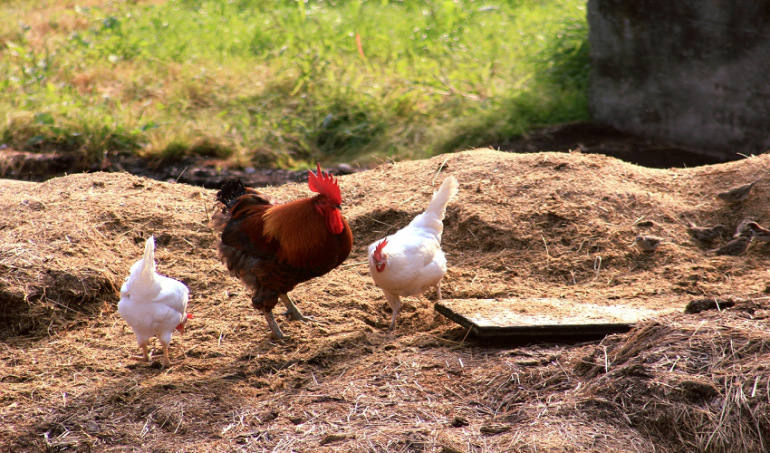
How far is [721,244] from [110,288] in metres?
4.17

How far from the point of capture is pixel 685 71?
7.04 meters

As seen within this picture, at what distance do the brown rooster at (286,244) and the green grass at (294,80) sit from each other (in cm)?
345

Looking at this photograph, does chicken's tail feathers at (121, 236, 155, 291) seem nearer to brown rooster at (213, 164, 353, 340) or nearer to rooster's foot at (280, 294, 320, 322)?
brown rooster at (213, 164, 353, 340)

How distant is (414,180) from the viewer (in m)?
5.73

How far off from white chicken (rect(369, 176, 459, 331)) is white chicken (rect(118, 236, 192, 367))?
1.09m

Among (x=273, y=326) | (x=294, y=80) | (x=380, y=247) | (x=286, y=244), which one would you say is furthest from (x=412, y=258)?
(x=294, y=80)

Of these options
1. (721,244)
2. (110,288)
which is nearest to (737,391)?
(721,244)

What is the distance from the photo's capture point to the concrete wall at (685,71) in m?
6.49

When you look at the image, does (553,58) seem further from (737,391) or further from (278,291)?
(737,391)

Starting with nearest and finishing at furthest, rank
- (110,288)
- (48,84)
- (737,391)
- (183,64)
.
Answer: (737,391), (110,288), (48,84), (183,64)

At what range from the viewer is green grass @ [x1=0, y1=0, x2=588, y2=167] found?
7.65 m

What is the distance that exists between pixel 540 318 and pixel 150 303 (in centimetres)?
207

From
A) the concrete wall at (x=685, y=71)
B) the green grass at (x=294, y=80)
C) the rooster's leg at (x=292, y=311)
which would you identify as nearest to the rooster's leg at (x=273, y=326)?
the rooster's leg at (x=292, y=311)

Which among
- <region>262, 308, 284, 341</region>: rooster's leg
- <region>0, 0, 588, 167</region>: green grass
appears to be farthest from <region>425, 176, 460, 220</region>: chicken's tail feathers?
<region>0, 0, 588, 167</region>: green grass
